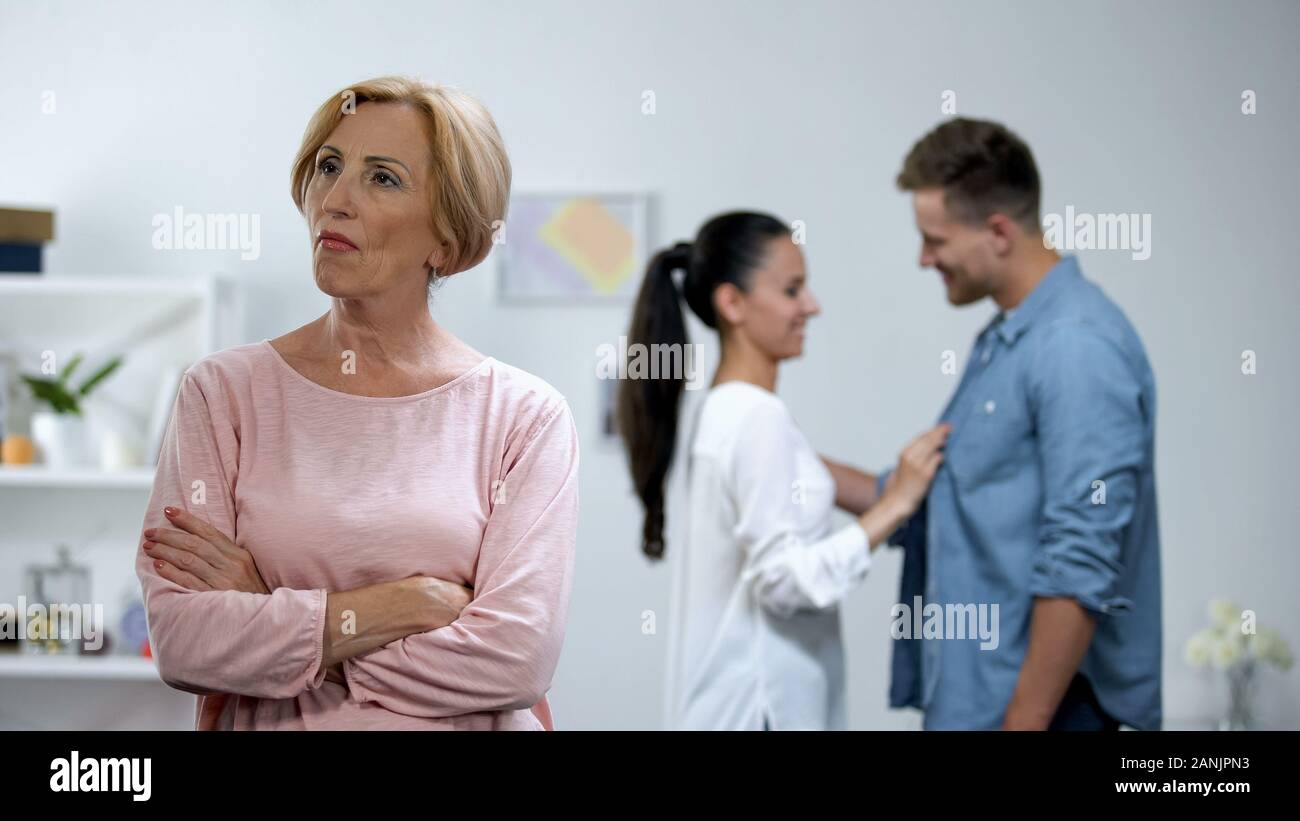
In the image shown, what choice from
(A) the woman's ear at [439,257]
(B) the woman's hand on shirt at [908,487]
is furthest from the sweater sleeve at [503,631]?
(B) the woman's hand on shirt at [908,487]

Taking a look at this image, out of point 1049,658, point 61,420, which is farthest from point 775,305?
point 61,420

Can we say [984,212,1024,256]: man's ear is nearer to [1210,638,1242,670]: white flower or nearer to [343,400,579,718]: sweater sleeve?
[1210,638,1242,670]: white flower

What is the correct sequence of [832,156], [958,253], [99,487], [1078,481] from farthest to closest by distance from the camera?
[99,487] → [832,156] → [958,253] → [1078,481]

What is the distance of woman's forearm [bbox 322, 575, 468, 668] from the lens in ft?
3.68

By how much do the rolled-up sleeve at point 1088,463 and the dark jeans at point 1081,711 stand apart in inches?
6.5

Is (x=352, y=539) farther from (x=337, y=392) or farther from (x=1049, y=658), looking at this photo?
(x=1049, y=658)

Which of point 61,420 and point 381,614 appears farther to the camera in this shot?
point 61,420

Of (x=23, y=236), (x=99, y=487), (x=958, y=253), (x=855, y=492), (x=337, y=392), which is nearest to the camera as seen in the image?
(x=337, y=392)

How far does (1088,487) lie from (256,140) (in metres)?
1.62

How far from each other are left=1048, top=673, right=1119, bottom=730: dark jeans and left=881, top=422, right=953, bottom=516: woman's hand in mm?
370

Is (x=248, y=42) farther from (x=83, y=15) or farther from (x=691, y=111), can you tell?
(x=691, y=111)

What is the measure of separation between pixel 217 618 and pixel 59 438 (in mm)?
Answer: 1609

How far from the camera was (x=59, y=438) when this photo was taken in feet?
8.11
